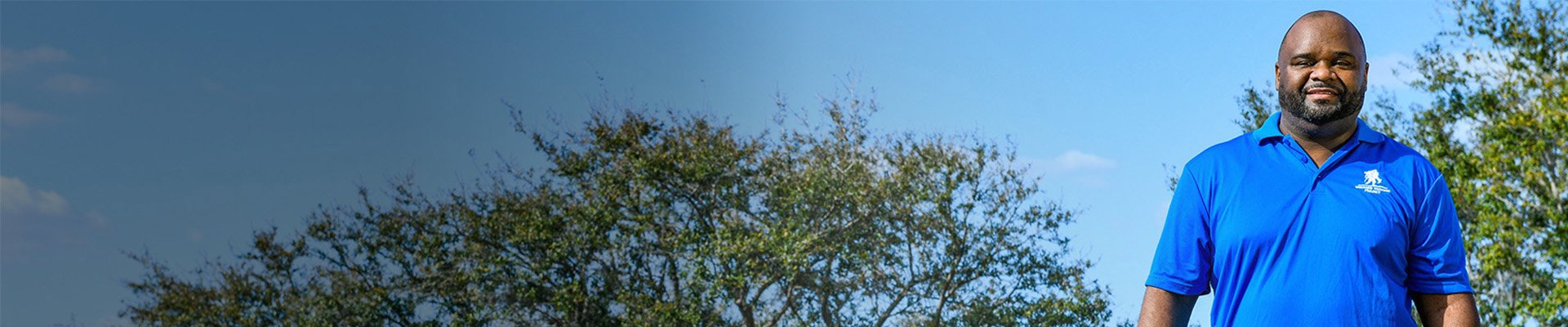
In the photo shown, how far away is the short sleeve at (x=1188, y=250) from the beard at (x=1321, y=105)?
17 centimetres

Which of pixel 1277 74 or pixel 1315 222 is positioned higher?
pixel 1277 74

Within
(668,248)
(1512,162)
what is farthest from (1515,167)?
(668,248)

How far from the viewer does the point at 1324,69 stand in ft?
6.53

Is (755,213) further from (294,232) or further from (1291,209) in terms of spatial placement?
(1291,209)

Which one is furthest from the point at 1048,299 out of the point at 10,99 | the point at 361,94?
the point at 10,99

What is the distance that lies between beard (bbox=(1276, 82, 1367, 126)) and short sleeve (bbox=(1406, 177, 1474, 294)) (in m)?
0.16

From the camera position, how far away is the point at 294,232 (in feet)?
59.3

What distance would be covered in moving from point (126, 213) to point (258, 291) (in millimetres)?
2965

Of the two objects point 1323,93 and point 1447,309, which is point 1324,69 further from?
point 1447,309

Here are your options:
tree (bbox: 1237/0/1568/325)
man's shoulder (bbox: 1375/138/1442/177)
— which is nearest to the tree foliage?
tree (bbox: 1237/0/1568/325)

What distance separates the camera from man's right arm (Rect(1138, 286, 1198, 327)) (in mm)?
2061

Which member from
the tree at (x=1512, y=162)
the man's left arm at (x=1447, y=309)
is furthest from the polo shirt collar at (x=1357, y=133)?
the tree at (x=1512, y=162)

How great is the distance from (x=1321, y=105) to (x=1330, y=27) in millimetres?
107

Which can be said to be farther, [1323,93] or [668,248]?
[668,248]
